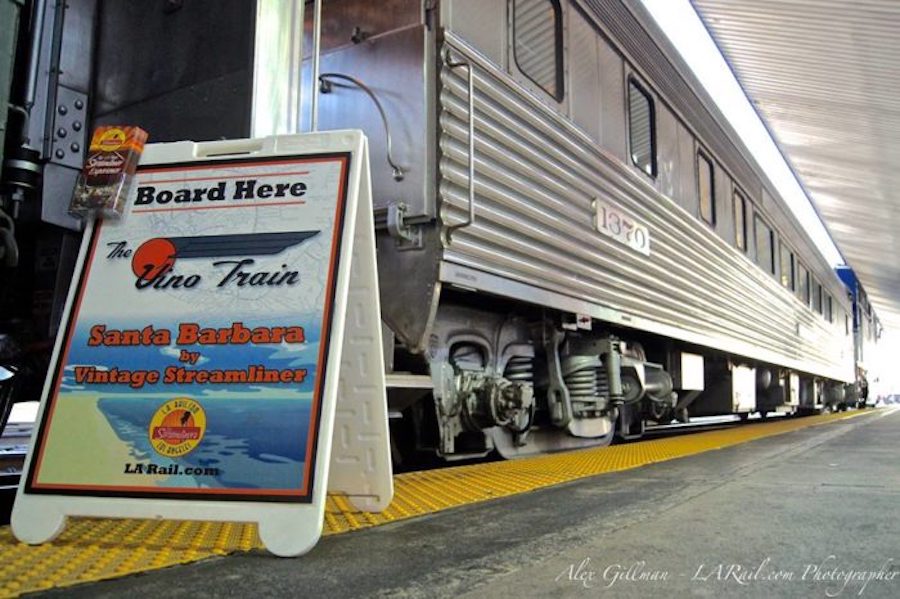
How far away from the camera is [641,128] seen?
5.62 metres

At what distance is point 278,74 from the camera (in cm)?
259

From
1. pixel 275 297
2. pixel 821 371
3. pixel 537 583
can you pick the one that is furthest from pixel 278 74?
pixel 821 371

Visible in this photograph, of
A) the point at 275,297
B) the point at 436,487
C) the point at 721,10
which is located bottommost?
the point at 436,487

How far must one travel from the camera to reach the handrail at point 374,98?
321cm

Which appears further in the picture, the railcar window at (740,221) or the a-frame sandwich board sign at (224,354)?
the railcar window at (740,221)

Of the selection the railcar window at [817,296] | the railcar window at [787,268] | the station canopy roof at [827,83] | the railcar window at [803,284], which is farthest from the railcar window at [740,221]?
the railcar window at [817,296]

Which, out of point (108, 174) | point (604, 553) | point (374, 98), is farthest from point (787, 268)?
point (108, 174)

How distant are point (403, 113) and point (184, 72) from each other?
0.91 m

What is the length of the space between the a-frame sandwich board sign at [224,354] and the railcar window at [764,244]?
27.6 feet

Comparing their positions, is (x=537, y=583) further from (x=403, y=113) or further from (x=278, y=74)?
(x=403, y=113)

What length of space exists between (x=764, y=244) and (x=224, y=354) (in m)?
9.44

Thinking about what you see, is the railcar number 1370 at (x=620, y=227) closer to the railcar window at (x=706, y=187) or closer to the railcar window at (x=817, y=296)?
the railcar window at (x=706, y=187)

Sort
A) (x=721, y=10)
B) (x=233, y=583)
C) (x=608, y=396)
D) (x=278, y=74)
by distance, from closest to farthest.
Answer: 1. (x=233, y=583)
2. (x=278, y=74)
3. (x=608, y=396)
4. (x=721, y=10)

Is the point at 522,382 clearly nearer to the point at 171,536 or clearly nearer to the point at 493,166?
the point at 493,166
